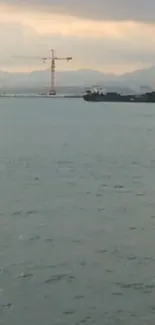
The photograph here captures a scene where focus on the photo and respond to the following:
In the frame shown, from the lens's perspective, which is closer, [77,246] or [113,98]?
[77,246]

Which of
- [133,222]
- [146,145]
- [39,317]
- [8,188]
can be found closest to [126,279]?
[39,317]

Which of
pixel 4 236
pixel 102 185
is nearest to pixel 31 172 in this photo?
pixel 102 185

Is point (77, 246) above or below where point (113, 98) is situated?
above

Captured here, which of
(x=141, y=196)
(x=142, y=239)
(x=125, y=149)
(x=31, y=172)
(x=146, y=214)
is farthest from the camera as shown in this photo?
(x=125, y=149)

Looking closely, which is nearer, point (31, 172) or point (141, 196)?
point (141, 196)

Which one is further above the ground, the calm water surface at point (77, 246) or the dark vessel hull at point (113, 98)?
the calm water surface at point (77, 246)

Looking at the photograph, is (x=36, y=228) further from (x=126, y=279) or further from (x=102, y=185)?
(x=102, y=185)

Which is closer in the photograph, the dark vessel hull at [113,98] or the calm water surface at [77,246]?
the calm water surface at [77,246]

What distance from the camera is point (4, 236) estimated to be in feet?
52.5

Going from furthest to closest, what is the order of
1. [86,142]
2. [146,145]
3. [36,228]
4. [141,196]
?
[86,142], [146,145], [141,196], [36,228]

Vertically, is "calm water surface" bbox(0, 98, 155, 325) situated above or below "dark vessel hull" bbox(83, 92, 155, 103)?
above

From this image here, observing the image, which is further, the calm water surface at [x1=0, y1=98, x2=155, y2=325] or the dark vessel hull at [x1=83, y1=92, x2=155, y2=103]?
the dark vessel hull at [x1=83, y1=92, x2=155, y2=103]

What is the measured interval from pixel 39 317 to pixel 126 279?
2310 millimetres

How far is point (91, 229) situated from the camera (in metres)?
17.1
